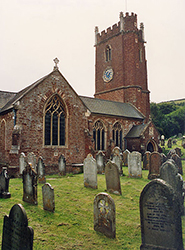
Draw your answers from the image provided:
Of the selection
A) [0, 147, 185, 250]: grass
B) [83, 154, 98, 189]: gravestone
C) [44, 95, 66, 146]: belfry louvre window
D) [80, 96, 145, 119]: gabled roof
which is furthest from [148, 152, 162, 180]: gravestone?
[80, 96, 145, 119]: gabled roof

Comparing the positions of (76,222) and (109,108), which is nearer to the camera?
(76,222)

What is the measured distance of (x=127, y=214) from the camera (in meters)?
6.91

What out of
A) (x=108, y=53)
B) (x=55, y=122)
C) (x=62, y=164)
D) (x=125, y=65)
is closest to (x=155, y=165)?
(x=62, y=164)

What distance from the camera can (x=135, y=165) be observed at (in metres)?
12.4

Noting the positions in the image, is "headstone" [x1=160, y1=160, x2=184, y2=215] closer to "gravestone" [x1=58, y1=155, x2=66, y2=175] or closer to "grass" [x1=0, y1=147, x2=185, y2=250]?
"grass" [x1=0, y1=147, x2=185, y2=250]

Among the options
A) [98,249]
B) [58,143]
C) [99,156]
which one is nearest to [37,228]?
[98,249]

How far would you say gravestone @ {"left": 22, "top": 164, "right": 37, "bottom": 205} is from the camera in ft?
24.9

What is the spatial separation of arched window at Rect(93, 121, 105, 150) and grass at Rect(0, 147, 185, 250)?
12.9 meters

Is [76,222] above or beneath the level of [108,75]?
beneath

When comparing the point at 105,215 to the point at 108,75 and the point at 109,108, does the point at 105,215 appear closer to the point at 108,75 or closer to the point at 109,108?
the point at 109,108

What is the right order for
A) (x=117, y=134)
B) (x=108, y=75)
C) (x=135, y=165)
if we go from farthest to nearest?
(x=108, y=75)
(x=117, y=134)
(x=135, y=165)

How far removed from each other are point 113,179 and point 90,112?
33.6 ft

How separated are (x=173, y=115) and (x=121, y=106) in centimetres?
3298

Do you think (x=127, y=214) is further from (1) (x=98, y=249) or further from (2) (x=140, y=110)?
(2) (x=140, y=110)
